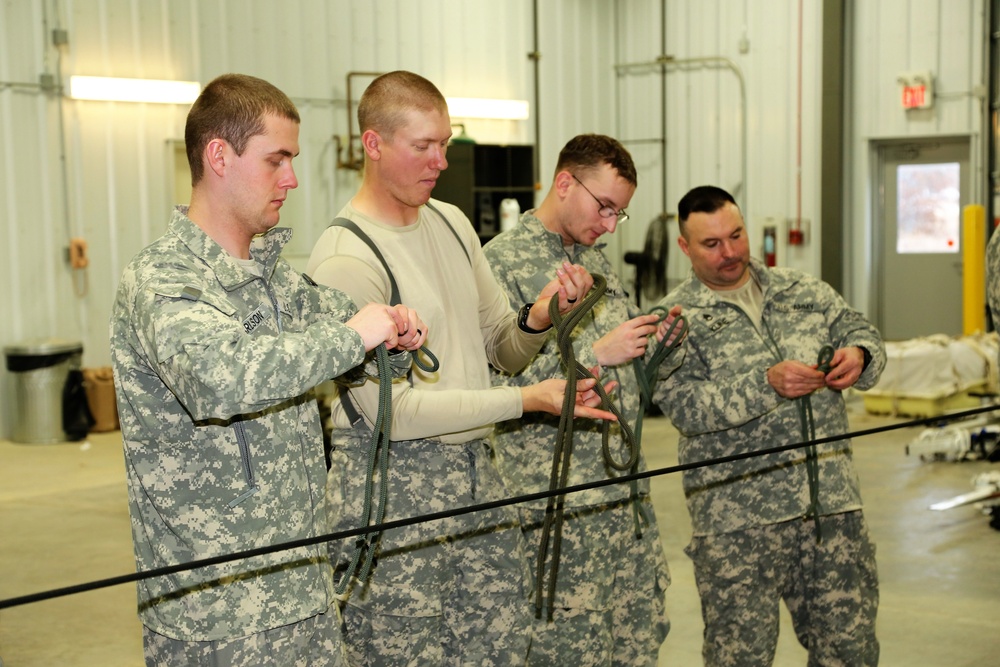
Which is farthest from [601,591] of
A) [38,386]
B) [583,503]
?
[38,386]

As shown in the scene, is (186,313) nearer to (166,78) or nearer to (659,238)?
(166,78)

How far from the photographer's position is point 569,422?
2410 mm

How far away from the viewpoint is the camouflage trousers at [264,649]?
1.88 meters

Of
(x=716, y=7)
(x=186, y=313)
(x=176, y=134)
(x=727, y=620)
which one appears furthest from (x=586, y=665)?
(x=716, y=7)

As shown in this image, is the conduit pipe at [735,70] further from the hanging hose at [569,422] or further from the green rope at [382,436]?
the green rope at [382,436]

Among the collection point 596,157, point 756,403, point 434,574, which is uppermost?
point 596,157

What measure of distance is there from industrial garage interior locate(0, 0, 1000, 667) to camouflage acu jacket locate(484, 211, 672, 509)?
118 inches

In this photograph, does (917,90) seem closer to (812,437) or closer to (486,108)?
(486,108)

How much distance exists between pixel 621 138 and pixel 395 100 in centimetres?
1005

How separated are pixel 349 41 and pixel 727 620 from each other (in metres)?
8.06

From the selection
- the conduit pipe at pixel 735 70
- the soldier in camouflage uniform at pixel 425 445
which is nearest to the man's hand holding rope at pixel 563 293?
the soldier in camouflage uniform at pixel 425 445

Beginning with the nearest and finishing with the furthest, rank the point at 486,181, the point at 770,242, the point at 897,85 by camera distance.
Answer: the point at 897,85
the point at 486,181
the point at 770,242

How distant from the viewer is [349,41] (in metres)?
10.1

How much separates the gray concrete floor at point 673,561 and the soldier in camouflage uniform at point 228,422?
2.21 metres
